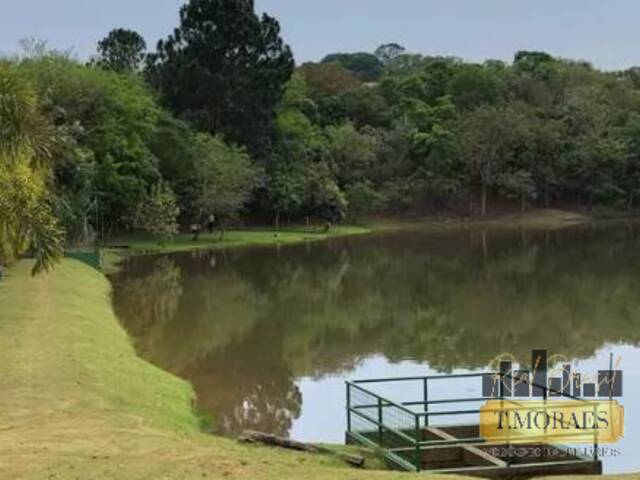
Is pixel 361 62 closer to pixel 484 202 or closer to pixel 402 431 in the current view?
pixel 484 202

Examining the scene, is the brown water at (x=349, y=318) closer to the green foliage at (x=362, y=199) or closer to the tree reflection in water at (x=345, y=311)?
the tree reflection in water at (x=345, y=311)

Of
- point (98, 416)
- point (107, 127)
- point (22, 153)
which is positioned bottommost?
point (98, 416)

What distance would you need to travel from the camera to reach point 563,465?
41.5 ft

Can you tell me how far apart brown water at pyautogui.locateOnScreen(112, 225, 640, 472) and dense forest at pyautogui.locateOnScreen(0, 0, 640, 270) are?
5.80m

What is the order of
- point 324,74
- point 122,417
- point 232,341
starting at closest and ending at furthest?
point 122,417, point 232,341, point 324,74

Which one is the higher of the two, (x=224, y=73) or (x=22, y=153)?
(x=224, y=73)

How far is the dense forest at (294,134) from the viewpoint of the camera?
171ft

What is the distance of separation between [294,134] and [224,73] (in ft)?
31.4

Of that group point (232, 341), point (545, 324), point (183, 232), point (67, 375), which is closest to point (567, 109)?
point (183, 232)

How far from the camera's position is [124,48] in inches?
3396

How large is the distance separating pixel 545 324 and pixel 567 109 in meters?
56.3

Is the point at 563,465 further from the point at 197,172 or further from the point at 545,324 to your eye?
the point at 197,172

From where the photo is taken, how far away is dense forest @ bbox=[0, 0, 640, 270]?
52062mm

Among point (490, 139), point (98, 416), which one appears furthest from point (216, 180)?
point (98, 416)
